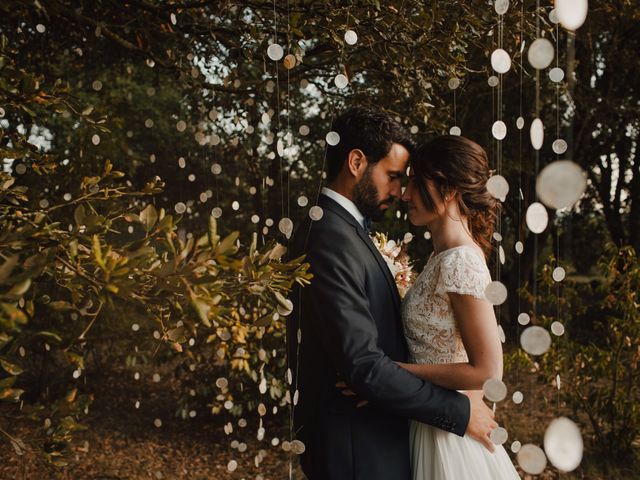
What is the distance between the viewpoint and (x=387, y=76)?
2.56 metres

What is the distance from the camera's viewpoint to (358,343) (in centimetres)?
140

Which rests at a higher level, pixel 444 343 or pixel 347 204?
pixel 347 204

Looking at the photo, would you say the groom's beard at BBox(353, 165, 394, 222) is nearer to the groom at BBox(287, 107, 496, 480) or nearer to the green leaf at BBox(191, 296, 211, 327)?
the groom at BBox(287, 107, 496, 480)

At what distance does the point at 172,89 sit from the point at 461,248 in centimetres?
432

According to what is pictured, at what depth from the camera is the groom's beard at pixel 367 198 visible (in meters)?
1.65

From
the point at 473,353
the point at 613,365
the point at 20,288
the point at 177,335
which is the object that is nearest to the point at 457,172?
the point at 473,353

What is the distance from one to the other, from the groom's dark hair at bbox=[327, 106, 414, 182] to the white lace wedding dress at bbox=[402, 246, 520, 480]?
1.10ft

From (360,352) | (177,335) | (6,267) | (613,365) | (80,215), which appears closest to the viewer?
(6,267)

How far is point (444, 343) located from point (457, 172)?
442 mm

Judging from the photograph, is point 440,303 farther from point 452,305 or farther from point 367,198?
point 367,198

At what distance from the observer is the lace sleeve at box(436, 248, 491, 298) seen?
1.46 m

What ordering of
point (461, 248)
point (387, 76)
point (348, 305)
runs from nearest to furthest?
1. point (348, 305)
2. point (461, 248)
3. point (387, 76)

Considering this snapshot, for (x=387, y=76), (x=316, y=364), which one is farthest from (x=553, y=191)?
(x=387, y=76)

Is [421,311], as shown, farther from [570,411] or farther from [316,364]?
[570,411]
